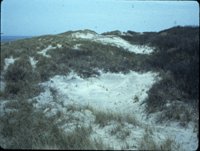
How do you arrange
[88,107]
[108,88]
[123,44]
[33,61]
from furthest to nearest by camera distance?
[123,44], [33,61], [108,88], [88,107]

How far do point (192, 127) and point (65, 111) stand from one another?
12.5 feet

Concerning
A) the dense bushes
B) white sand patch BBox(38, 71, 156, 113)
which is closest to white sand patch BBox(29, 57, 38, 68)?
the dense bushes

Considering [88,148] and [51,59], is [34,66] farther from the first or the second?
[88,148]

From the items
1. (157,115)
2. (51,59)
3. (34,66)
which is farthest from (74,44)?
(157,115)

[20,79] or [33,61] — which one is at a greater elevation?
[33,61]

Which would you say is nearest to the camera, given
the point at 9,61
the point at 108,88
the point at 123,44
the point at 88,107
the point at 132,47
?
the point at 88,107

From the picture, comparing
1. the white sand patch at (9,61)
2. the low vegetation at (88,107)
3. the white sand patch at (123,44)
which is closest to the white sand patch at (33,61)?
the low vegetation at (88,107)

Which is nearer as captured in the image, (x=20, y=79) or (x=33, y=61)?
(x=20, y=79)

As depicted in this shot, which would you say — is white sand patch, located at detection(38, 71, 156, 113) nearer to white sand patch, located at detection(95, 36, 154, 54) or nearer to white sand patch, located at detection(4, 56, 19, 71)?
white sand patch, located at detection(4, 56, 19, 71)

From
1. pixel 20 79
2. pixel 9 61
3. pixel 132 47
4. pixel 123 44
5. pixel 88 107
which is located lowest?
pixel 88 107

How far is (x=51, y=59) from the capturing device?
1925 cm

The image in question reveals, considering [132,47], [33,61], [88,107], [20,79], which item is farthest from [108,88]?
[132,47]

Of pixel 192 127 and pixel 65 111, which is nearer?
pixel 192 127

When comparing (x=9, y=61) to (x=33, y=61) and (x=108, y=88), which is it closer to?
(x=33, y=61)
